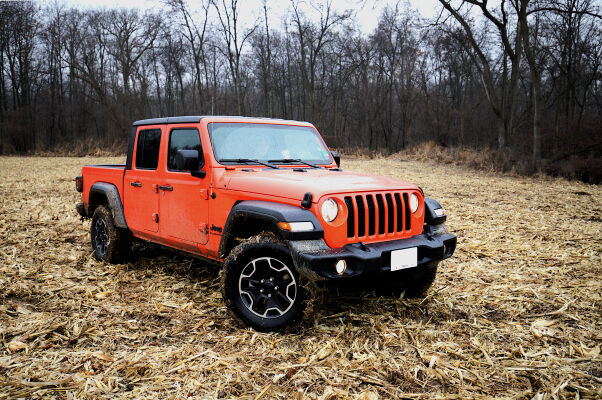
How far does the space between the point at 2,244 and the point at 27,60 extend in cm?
3451

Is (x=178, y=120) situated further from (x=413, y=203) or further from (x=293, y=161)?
(x=413, y=203)

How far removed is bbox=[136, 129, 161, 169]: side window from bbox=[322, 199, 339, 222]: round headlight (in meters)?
2.43

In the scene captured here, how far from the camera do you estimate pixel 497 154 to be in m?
19.5

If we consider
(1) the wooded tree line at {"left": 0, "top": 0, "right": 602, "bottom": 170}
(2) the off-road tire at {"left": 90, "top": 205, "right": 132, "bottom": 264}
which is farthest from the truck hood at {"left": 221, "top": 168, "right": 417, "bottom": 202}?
(1) the wooded tree line at {"left": 0, "top": 0, "right": 602, "bottom": 170}

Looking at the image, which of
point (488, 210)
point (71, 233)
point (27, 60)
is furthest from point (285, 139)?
point (27, 60)

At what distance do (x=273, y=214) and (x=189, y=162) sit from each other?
1.18 m

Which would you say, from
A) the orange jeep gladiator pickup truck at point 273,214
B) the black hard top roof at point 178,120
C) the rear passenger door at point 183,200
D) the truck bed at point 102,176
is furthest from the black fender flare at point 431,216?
the truck bed at point 102,176

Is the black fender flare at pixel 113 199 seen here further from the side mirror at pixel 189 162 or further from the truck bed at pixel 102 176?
the side mirror at pixel 189 162

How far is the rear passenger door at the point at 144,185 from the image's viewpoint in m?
4.95

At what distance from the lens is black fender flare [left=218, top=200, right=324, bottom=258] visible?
10.8ft

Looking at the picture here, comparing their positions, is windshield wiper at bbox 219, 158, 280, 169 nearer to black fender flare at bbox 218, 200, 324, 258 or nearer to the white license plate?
black fender flare at bbox 218, 200, 324, 258

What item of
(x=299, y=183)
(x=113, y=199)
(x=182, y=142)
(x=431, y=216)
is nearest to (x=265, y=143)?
(x=182, y=142)

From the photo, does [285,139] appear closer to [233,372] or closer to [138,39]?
[233,372]

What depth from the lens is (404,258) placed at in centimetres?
357
